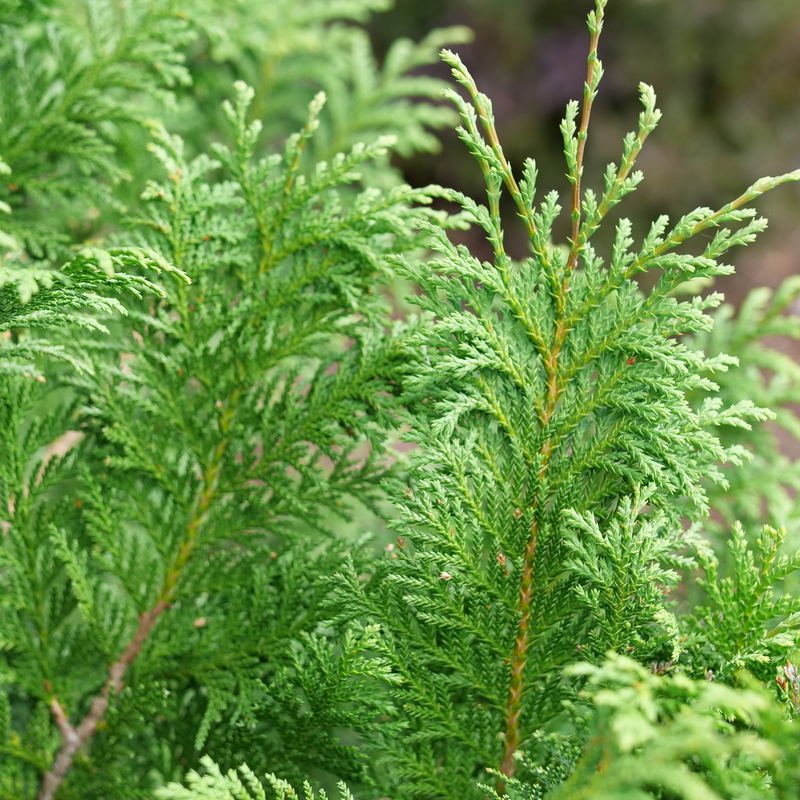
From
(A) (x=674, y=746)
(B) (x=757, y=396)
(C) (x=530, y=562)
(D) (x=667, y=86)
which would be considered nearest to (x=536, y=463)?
(C) (x=530, y=562)

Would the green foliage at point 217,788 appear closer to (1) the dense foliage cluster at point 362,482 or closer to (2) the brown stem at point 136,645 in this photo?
(1) the dense foliage cluster at point 362,482

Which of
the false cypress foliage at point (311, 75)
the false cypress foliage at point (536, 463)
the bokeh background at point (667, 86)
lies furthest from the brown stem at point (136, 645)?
the bokeh background at point (667, 86)

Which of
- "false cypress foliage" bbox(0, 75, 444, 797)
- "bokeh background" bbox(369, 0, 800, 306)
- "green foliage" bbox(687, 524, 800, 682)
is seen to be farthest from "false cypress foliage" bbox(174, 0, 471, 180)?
"bokeh background" bbox(369, 0, 800, 306)

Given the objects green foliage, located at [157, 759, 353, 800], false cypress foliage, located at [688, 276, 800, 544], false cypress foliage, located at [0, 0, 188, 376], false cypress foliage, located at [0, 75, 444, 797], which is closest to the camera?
green foliage, located at [157, 759, 353, 800]

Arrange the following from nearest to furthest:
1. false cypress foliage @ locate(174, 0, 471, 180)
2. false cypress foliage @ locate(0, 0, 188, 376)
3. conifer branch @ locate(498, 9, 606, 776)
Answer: conifer branch @ locate(498, 9, 606, 776), false cypress foliage @ locate(0, 0, 188, 376), false cypress foliage @ locate(174, 0, 471, 180)

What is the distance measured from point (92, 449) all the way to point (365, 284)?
0.71 metres

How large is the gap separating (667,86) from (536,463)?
16.6ft

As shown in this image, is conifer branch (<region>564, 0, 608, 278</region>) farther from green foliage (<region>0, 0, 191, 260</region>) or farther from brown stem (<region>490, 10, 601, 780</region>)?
green foliage (<region>0, 0, 191, 260</region>)

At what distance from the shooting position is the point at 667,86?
16.9 ft

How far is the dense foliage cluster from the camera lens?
1.07 metres

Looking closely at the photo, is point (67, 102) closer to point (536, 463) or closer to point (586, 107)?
point (586, 107)

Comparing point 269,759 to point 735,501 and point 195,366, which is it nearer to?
point 195,366

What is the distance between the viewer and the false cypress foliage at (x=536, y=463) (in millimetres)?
1088

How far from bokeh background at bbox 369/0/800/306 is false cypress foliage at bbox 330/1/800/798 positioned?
14.3ft
